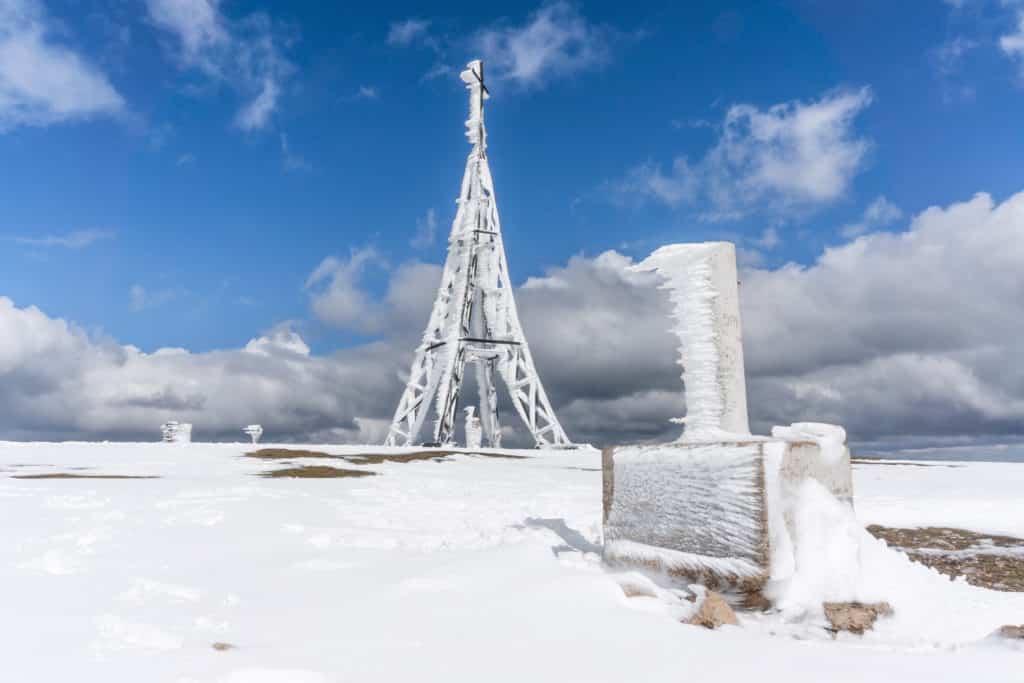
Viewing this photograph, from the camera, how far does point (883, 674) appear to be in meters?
2.60

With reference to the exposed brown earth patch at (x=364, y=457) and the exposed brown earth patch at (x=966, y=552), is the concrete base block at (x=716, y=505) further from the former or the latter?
the exposed brown earth patch at (x=364, y=457)

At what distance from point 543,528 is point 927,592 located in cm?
321

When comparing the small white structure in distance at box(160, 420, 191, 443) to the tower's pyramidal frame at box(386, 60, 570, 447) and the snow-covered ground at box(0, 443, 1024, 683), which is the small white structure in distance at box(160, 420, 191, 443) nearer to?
the tower's pyramidal frame at box(386, 60, 570, 447)

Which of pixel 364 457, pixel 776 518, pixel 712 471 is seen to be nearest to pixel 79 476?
pixel 364 457

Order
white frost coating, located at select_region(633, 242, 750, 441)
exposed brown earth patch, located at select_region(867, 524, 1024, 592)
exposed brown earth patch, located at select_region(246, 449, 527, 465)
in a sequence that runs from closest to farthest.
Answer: white frost coating, located at select_region(633, 242, 750, 441), exposed brown earth patch, located at select_region(867, 524, 1024, 592), exposed brown earth patch, located at select_region(246, 449, 527, 465)

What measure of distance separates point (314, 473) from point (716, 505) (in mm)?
9510

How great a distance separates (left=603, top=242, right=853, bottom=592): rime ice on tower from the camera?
372 cm

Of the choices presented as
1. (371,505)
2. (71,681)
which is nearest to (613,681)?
(71,681)

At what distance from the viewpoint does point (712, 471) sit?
398cm

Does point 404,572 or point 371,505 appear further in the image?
point 371,505

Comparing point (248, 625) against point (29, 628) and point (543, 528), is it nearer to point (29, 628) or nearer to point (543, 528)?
point (29, 628)

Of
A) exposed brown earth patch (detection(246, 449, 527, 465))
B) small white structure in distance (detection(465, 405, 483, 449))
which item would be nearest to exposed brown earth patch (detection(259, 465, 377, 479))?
exposed brown earth patch (detection(246, 449, 527, 465))

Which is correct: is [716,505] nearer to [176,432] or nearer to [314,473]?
[314,473]

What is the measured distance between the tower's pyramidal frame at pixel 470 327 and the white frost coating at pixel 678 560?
25717 millimetres
